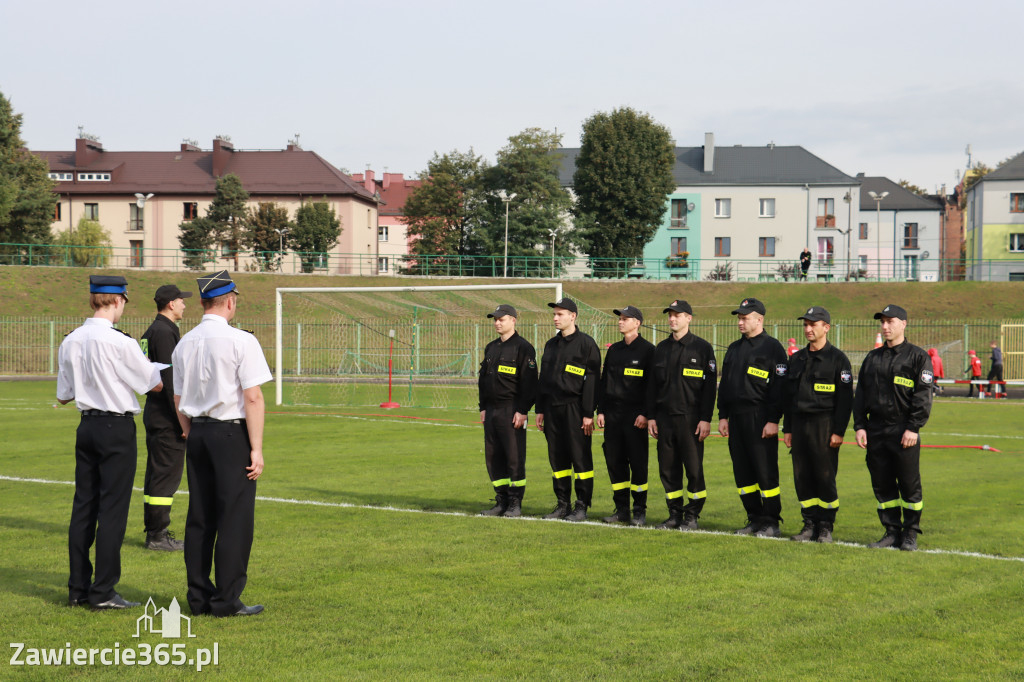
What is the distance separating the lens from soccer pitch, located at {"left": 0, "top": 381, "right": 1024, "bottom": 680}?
5270 mm

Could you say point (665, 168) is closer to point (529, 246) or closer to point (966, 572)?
A: point (529, 246)

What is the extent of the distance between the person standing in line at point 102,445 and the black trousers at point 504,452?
4.21 m

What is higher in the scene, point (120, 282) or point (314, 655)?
point (120, 282)

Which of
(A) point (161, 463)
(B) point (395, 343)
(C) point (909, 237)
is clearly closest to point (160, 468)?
(A) point (161, 463)

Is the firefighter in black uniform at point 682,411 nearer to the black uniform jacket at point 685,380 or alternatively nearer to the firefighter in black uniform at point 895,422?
the black uniform jacket at point 685,380

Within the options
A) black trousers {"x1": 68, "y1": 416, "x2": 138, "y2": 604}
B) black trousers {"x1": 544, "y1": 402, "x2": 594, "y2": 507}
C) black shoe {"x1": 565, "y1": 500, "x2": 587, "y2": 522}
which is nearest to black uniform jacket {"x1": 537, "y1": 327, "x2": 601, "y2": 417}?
black trousers {"x1": 544, "y1": 402, "x2": 594, "y2": 507}

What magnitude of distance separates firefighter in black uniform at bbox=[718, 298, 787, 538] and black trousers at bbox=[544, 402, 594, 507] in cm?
147

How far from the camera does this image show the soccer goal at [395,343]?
88.7 ft

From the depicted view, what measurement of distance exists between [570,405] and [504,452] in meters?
0.85

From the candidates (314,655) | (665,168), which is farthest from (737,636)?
(665,168)

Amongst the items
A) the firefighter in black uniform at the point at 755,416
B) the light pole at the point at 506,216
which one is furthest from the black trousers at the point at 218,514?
the light pole at the point at 506,216

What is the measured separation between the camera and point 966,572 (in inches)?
286

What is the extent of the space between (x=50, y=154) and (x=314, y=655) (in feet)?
264

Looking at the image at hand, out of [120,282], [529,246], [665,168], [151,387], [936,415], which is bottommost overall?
[936,415]
